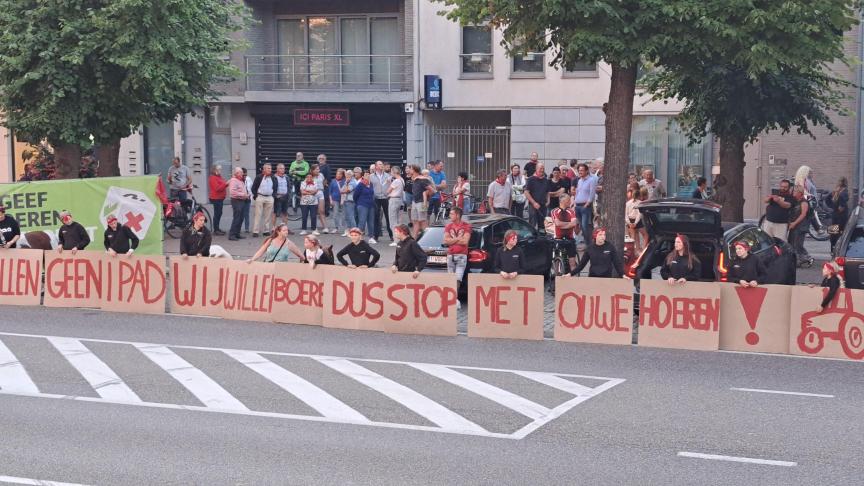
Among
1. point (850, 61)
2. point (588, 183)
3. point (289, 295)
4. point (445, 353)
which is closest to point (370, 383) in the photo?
point (445, 353)

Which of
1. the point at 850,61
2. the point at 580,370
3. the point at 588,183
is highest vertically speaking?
the point at 850,61

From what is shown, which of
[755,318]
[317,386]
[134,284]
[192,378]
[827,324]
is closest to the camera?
[317,386]

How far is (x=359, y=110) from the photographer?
3466 cm

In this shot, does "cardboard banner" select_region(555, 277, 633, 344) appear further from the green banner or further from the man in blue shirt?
the man in blue shirt

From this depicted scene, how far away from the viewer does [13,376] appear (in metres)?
13.7

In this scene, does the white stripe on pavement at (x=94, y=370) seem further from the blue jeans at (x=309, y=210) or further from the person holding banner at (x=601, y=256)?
the blue jeans at (x=309, y=210)

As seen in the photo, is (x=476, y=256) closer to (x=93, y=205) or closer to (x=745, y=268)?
(x=745, y=268)

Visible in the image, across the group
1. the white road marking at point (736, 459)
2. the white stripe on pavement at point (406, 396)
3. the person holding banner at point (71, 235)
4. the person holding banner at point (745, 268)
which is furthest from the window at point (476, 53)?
the white road marking at point (736, 459)

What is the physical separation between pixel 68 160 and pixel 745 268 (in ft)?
51.1

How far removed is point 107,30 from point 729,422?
1594 cm

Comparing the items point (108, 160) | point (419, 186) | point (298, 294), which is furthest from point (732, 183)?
point (108, 160)

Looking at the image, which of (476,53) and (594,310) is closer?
(594,310)

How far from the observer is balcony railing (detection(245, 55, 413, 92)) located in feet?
113

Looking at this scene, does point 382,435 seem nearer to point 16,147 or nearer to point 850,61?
point 850,61
